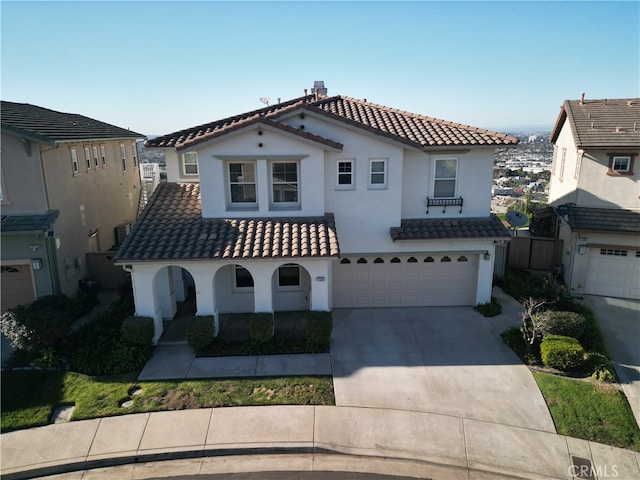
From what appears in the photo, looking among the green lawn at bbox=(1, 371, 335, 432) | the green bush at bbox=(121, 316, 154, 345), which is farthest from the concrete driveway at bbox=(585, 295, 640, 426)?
the green bush at bbox=(121, 316, 154, 345)

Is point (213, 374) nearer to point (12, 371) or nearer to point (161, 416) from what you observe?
point (161, 416)

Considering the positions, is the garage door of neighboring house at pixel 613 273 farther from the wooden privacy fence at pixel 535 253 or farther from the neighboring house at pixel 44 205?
the neighboring house at pixel 44 205

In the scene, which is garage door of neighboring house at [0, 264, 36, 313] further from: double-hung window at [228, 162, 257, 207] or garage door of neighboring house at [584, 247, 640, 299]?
Answer: garage door of neighboring house at [584, 247, 640, 299]

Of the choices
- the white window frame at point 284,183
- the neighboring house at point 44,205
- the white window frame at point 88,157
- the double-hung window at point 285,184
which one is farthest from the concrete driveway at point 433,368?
the white window frame at point 88,157

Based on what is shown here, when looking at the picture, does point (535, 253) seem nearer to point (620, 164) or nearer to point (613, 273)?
point (613, 273)

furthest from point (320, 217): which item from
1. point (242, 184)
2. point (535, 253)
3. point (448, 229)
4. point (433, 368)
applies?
point (535, 253)

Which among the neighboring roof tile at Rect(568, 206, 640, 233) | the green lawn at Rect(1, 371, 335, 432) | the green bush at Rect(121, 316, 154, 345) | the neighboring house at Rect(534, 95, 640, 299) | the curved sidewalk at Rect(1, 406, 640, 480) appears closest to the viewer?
the curved sidewalk at Rect(1, 406, 640, 480)
